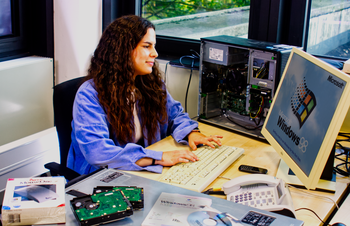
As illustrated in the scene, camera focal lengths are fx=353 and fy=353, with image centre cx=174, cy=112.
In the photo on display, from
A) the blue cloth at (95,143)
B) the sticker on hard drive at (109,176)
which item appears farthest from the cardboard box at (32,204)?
the blue cloth at (95,143)

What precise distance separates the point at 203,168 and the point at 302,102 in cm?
41

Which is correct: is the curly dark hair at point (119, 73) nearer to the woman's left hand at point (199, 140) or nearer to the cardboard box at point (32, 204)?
the woman's left hand at point (199, 140)

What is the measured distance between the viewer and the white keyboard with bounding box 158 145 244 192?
118 cm

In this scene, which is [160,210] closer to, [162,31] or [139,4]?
[162,31]

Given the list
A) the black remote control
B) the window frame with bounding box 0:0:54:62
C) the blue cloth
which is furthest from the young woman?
the window frame with bounding box 0:0:54:62

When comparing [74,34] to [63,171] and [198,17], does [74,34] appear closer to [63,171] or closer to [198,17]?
[198,17]

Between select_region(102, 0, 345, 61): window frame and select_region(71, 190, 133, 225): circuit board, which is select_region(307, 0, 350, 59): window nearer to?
select_region(102, 0, 345, 61): window frame

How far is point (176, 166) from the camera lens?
4.29ft

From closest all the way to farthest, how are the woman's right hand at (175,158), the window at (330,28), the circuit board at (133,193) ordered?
the circuit board at (133,193) < the woman's right hand at (175,158) < the window at (330,28)

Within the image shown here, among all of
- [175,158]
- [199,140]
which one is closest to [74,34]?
[199,140]

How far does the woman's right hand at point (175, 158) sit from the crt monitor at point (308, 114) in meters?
0.32

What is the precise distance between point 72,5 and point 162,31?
0.65 metres

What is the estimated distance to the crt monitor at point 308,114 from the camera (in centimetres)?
100

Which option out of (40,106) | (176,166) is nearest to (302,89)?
(176,166)
